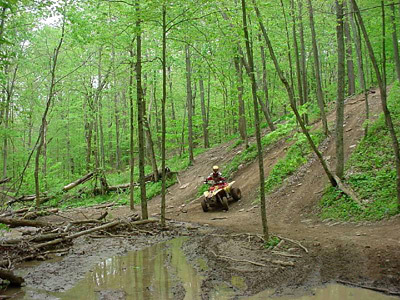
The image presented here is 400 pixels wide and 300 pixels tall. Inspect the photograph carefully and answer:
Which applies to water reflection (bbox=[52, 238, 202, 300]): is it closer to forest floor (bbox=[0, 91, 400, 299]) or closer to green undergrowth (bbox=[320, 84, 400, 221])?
forest floor (bbox=[0, 91, 400, 299])

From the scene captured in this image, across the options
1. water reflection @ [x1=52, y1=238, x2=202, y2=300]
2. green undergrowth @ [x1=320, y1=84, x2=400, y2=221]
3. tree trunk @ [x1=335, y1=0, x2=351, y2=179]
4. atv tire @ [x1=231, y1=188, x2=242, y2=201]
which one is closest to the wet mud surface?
water reflection @ [x1=52, y1=238, x2=202, y2=300]

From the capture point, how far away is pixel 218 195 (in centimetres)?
1304

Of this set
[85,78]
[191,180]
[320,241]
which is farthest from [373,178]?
[85,78]

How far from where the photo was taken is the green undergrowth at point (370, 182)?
8.57 m

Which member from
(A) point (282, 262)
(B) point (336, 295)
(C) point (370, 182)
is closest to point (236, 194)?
(C) point (370, 182)

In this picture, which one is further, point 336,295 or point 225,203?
point 225,203

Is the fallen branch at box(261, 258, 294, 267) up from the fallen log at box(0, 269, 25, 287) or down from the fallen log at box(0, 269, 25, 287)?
down

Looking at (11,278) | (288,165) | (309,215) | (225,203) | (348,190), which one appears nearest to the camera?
(11,278)

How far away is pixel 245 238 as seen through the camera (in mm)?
7754

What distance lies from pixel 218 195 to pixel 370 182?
18.8 ft

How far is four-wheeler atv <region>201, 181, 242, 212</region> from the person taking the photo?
1297 cm

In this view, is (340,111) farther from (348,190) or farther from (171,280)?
(171,280)

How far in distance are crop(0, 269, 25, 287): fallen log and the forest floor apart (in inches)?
10.9

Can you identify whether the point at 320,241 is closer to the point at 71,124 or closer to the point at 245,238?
the point at 245,238
